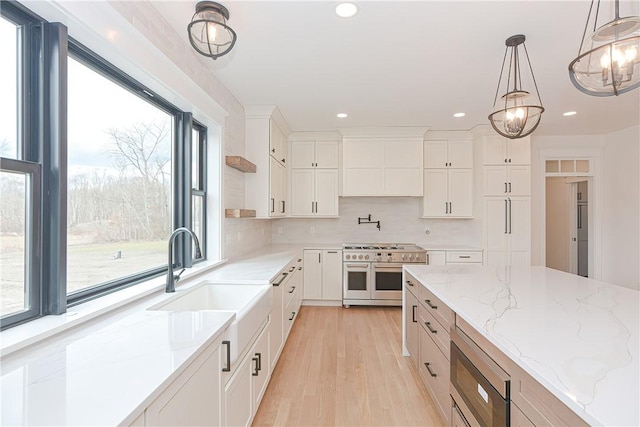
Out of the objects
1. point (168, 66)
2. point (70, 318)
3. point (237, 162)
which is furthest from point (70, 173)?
point (237, 162)

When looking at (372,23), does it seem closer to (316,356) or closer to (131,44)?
(131,44)

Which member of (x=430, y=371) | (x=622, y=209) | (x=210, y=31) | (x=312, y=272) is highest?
(x=210, y=31)

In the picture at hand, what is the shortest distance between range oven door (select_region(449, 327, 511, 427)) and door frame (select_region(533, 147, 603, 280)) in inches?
173

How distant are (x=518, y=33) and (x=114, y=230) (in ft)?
9.66

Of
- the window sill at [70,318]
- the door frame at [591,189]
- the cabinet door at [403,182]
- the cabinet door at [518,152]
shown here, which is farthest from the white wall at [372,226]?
the window sill at [70,318]

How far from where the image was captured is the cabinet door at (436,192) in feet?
15.9

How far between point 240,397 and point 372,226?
389 centimetres

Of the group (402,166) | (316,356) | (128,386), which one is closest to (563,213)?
(402,166)

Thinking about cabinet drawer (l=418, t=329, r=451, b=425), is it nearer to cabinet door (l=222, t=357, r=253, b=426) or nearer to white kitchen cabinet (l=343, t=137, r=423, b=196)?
cabinet door (l=222, t=357, r=253, b=426)

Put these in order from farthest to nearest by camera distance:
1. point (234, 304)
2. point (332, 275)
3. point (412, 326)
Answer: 1. point (332, 275)
2. point (412, 326)
3. point (234, 304)

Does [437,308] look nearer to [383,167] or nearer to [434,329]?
[434,329]

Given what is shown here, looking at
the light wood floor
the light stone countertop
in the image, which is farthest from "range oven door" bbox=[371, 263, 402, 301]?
the light stone countertop

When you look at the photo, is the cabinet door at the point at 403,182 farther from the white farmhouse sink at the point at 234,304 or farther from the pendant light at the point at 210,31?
the pendant light at the point at 210,31

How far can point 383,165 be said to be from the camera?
15.6 feet
